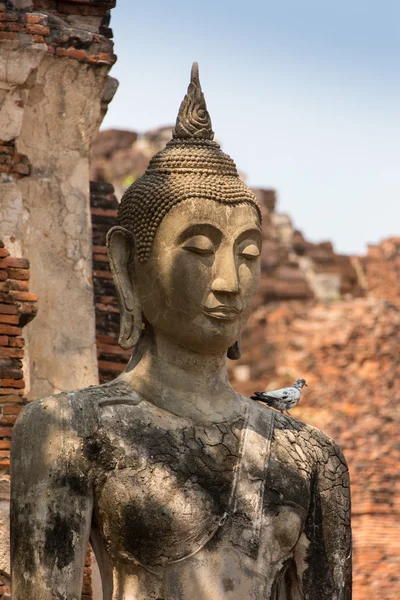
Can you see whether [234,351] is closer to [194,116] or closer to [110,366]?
[194,116]

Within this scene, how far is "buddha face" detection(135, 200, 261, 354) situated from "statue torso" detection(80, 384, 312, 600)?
0.33 m

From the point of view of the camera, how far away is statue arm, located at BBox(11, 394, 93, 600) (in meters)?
7.28

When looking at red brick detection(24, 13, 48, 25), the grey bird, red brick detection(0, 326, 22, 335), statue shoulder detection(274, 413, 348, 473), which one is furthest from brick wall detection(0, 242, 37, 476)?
statue shoulder detection(274, 413, 348, 473)

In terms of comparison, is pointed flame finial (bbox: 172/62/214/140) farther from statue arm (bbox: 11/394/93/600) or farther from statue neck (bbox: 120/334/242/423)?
statue arm (bbox: 11/394/93/600)

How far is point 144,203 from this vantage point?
25.3 ft

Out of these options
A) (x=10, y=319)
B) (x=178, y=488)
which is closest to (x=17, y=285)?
(x=10, y=319)

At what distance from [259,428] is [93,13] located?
4.16 meters

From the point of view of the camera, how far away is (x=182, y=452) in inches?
295

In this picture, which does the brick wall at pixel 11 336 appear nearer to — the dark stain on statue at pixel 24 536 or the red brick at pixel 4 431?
the red brick at pixel 4 431

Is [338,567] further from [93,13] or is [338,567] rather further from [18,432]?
[93,13]

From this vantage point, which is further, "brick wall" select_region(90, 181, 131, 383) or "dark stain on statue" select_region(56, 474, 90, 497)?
"brick wall" select_region(90, 181, 131, 383)

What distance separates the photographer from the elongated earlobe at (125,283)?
7.76m

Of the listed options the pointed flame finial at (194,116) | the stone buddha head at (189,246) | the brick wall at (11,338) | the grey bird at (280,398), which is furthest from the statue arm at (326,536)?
the brick wall at (11,338)

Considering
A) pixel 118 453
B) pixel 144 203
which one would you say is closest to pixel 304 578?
pixel 118 453
